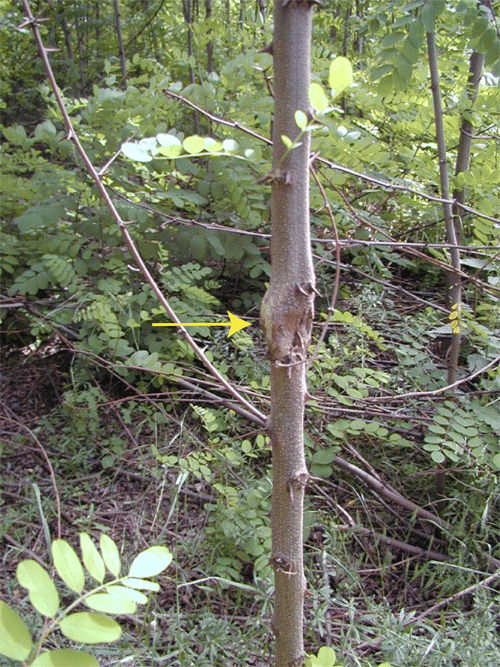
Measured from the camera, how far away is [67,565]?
1.90 feet

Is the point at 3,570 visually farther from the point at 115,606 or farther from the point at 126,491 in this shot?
the point at 115,606

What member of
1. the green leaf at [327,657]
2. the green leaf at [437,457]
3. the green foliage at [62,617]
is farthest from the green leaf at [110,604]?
the green leaf at [437,457]

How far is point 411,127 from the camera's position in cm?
285

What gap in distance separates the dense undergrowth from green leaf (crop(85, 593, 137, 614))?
40.0 inches

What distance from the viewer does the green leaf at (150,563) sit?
1.99ft

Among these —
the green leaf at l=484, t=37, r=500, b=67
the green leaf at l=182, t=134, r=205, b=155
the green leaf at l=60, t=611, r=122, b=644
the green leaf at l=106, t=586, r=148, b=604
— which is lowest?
the green leaf at l=106, t=586, r=148, b=604

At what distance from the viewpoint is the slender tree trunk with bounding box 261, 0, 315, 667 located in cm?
79

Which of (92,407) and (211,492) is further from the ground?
(92,407)

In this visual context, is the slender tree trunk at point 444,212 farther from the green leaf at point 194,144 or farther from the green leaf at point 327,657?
the green leaf at point 194,144

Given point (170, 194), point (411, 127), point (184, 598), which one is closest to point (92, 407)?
point (184, 598)

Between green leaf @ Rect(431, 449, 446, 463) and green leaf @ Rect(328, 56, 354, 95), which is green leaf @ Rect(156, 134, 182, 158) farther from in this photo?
green leaf @ Rect(431, 449, 446, 463)

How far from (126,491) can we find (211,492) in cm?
35

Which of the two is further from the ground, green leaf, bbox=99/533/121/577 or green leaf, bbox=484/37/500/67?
green leaf, bbox=484/37/500/67

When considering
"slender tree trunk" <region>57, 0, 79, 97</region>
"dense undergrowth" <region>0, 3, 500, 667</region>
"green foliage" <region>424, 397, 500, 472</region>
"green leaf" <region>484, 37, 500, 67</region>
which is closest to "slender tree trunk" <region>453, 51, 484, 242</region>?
"dense undergrowth" <region>0, 3, 500, 667</region>
